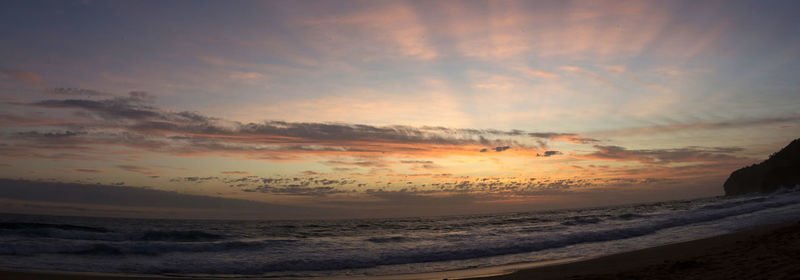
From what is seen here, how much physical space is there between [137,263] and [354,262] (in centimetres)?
860

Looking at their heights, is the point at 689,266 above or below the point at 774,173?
below

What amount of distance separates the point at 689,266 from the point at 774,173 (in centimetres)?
11590

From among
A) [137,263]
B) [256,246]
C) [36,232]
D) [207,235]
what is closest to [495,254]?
[256,246]

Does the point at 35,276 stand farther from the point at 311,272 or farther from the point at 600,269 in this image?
the point at 600,269

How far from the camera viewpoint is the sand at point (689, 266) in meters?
8.81

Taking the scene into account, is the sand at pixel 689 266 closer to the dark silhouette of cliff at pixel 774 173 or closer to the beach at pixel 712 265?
the beach at pixel 712 265

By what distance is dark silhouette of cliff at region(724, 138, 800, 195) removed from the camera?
94.6m

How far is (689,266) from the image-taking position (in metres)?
10.5

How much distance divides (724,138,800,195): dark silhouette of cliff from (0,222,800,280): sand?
104340mm

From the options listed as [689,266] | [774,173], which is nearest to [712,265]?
[689,266]

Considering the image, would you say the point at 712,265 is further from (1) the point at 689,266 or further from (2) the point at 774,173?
(2) the point at 774,173

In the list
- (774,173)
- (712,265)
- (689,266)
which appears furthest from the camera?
(774,173)

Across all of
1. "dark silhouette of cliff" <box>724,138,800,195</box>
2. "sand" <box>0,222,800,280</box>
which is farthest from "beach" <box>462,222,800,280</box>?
"dark silhouette of cliff" <box>724,138,800,195</box>

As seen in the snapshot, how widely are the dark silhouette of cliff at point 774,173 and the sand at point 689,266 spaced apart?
10434 cm
